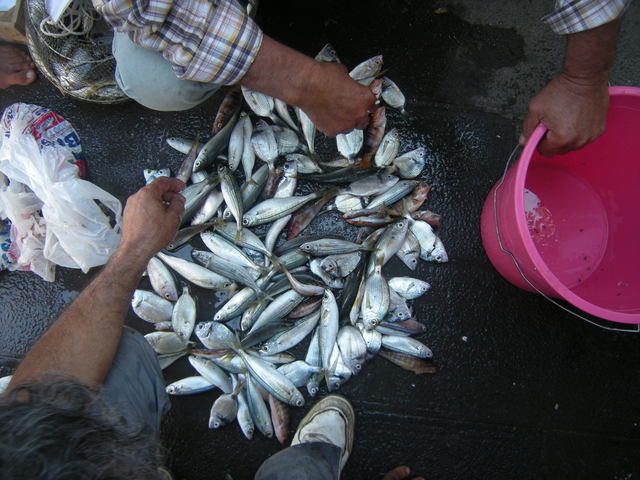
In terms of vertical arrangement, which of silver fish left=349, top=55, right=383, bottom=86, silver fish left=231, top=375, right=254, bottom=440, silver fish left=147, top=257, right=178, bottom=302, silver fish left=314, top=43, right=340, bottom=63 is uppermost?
silver fish left=314, top=43, right=340, bottom=63

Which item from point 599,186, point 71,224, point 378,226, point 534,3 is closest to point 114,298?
point 71,224

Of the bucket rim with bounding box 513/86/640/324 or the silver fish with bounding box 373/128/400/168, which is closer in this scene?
the bucket rim with bounding box 513/86/640/324

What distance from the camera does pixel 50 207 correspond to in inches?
91.0

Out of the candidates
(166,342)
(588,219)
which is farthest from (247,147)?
(588,219)

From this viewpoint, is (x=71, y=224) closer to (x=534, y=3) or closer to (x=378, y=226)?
(x=378, y=226)

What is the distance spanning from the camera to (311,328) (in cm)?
252

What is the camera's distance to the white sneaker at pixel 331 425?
92.9 inches

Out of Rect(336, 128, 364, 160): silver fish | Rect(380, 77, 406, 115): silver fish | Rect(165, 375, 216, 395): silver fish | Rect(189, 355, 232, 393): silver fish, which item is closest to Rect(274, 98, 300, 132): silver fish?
Rect(336, 128, 364, 160): silver fish

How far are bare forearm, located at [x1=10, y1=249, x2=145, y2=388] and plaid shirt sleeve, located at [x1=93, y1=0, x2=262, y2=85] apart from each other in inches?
33.8

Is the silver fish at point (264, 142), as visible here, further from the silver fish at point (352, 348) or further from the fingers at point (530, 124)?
the fingers at point (530, 124)

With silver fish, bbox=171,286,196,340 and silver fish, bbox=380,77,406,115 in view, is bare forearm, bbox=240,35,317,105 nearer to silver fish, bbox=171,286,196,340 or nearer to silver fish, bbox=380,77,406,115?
silver fish, bbox=380,77,406,115

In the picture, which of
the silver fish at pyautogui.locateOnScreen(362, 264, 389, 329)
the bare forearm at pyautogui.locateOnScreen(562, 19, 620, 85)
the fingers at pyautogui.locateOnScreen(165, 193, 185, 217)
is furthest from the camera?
the silver fish at pyautogui.locateOnScreen(362, 264, 389, 329)

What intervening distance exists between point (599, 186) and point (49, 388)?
279 cm

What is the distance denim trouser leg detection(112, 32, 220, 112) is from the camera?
6.53 feet
